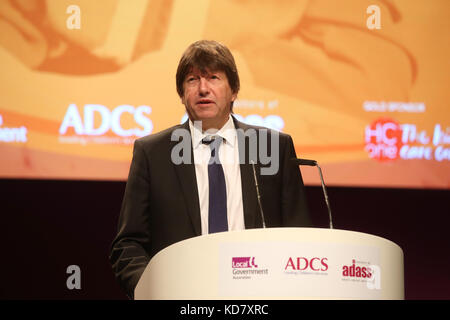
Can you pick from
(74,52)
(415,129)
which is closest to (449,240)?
(415,129)

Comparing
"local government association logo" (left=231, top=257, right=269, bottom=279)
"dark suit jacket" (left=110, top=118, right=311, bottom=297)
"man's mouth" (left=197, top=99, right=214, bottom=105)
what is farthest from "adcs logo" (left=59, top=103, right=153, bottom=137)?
"local government association logo" (left=231, top=257, right=269, bottom=279)

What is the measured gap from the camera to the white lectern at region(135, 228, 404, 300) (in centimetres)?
215

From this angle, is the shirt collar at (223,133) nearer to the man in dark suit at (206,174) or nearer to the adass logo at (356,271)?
the man in dark suit at (206,174)

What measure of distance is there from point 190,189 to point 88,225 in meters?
1.77

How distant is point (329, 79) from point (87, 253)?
1.69 m

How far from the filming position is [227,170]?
123 inches

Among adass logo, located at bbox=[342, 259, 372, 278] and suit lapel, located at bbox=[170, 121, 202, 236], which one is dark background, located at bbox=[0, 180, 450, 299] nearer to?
suit lapel, located at bbox=[170, 121, 202, 236]

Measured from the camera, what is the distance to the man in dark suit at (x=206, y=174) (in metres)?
2.98

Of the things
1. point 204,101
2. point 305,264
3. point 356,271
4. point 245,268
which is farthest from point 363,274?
point 204,101

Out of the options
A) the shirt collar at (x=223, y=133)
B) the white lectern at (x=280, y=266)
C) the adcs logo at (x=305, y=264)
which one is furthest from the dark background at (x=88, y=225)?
the adcs logo at (x=305, y=264)

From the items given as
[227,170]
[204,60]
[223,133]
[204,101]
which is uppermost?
[204,60]

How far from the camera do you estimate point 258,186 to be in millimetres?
3088

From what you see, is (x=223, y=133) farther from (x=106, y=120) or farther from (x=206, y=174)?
(x=106, y=120)
